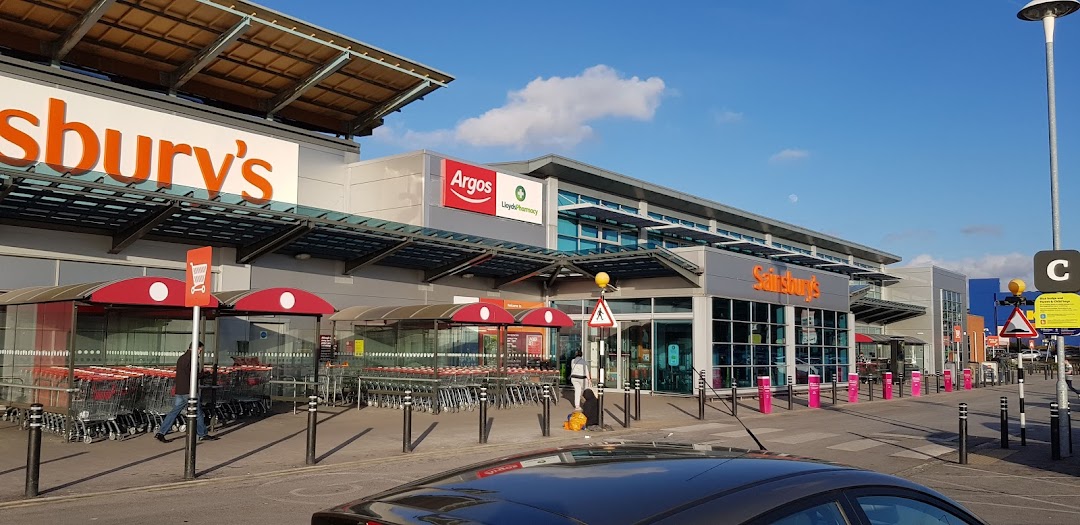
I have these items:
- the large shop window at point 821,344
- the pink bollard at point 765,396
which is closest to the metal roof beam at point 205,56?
the pink bollard at point 765,396

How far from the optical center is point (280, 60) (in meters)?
25.1

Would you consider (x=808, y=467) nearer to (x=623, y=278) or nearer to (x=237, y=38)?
(x=237, y=38)

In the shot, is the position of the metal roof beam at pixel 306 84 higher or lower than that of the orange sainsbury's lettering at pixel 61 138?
higher

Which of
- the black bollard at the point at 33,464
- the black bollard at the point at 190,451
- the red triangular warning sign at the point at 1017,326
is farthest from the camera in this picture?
the red triangular warning sign at the point at 1017,326

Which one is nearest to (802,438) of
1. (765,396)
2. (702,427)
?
(702,427)

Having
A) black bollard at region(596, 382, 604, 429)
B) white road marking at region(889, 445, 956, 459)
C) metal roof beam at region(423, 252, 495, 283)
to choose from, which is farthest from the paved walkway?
metal roof beam at region(423, 252, 495, 283)

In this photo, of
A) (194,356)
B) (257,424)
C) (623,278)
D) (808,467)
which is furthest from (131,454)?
(623,278)

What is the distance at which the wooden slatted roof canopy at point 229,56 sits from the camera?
21.5 m

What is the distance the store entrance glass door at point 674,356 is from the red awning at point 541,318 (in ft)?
19.4

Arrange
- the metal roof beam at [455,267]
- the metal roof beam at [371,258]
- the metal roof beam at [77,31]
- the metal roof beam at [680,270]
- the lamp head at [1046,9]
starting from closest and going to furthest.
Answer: the lamp head at [1046,9] → the metal roof beam at [77,31] → the metal roof beam at [371,258] → the metal roof beam at [455,267] → the metal roof beam at [680,270]

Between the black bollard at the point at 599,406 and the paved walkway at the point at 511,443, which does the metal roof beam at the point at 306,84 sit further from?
the black bollard at the point at 599,406

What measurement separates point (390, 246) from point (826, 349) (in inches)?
843

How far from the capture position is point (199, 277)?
1279cm

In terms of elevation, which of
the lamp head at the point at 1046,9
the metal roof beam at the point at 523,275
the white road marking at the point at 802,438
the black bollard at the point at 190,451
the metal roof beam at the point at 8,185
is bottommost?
the white road marking at the point at 802,438
